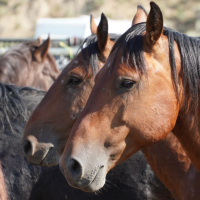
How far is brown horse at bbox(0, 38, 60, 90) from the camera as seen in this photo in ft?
18.8

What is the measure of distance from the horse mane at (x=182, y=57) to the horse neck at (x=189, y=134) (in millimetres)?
55

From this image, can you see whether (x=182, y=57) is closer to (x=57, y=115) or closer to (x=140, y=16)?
(x=140, y=16)

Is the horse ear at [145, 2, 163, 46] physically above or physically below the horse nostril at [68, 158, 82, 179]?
above

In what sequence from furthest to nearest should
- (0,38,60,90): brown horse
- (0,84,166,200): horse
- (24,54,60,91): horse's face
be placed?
(24,54,60,91): horse's face → (0,38,60,90): brown horse → (0,84,166,200): horse

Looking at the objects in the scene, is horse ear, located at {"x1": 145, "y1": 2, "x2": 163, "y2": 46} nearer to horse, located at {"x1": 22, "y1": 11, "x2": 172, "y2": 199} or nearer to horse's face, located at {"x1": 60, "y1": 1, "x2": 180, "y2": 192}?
horse's face, located at {"x1": 60, "y1": 1, "x2": 180, "y2": 192}

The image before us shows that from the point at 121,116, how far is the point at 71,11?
2079 centimetres

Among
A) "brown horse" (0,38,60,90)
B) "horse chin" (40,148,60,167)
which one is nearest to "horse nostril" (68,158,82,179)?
"horse chin" (40,148,60,167)

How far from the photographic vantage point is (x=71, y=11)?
73.3ft

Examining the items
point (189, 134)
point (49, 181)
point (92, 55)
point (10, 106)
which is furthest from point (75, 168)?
point (10, 106)

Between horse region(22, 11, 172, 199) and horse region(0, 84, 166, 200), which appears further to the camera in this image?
horse region(0, 84, 166, 200)

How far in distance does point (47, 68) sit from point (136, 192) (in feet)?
10.6

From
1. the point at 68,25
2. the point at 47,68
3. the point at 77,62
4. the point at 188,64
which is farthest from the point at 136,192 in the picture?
the point at 68,25

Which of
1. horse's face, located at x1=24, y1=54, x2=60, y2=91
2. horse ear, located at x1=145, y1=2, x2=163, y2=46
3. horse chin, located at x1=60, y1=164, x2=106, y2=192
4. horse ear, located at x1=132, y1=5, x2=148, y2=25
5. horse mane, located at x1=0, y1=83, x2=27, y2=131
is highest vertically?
horse ear, located at x1=145, y1=2, x2=163, y2=46

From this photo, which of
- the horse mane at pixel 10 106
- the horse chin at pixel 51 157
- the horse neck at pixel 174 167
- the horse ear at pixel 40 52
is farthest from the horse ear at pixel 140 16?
the horse ear at pixel 40 52
